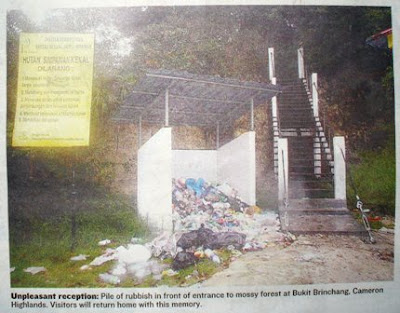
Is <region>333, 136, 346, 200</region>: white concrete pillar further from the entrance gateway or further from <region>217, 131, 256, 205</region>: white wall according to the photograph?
<region>217, 131, 256, 205</region>: white wall

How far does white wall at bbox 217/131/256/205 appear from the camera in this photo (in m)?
2.25

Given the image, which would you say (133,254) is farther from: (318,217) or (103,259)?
(318,217)

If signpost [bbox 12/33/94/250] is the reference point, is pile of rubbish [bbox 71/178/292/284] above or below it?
below

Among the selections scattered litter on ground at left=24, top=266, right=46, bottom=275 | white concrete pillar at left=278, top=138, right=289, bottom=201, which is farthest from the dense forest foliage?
scattered litter on ground at left=24, top=266, right=46, bottom=275

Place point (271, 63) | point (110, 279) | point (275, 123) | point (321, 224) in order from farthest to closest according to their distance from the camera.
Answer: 1. point (275, 123)
2. point (271, 63)
3. point (321, 224)
4. point (110, 279)

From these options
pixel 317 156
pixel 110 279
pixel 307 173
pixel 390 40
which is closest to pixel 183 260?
pixel 110 279

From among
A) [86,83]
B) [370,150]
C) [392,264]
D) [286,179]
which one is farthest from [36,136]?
[392,264]

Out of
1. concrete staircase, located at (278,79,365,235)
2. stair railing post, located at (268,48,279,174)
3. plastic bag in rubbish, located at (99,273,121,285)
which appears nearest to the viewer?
plastic bag in rubbish, located at (99,273,121,285)

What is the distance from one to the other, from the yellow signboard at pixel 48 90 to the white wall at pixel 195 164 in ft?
2.41

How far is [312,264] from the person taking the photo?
196cm

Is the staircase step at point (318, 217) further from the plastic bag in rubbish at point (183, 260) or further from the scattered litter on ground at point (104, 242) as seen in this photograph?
the scattered litter on ground at point (104, 242)

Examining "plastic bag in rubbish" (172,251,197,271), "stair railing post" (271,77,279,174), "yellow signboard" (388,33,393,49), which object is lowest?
"plastic bag in rubbish" (172,251,197,271)

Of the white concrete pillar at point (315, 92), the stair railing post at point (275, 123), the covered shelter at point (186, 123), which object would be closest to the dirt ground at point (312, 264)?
the covered shelter at point (186, 123)

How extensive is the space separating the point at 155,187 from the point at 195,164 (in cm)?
35
